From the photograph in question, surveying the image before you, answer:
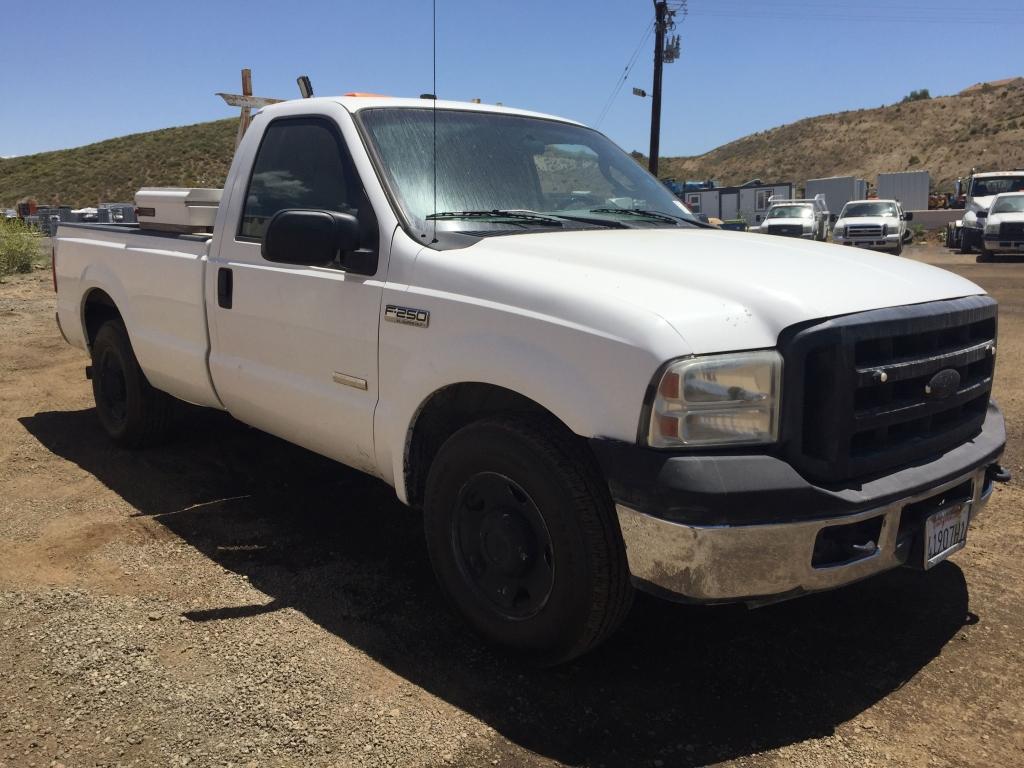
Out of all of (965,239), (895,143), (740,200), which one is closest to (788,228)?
(965,239)

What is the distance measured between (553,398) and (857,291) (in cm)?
104

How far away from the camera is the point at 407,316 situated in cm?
326

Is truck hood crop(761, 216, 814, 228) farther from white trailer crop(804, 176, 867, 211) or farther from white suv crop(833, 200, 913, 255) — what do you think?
white trailer crop(804, 176, 867, 211)

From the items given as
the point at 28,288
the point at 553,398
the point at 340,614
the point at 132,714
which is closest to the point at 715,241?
the point at 553,398

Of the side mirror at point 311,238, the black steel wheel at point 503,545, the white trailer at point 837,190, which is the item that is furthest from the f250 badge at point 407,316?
the white trailer at point 837,190

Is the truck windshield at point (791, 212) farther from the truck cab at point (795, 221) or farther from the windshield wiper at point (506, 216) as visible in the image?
the windshield wiper at point (506, 216)

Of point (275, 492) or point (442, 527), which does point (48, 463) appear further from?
point (442, 527)

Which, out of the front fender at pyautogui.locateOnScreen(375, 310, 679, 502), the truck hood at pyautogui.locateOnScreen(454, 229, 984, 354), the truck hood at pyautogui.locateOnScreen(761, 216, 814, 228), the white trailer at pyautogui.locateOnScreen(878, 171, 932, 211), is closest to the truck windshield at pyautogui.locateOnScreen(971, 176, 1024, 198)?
the truck hood at pyautogui.locateOnScreen(761, 216, 814, 228)

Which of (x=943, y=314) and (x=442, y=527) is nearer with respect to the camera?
(x=943, y=314)

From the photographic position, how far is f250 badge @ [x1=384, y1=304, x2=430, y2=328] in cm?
320

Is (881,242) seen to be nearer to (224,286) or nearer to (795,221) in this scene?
(795,221)

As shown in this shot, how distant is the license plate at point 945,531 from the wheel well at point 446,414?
133 cm

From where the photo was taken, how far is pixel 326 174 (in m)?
3.84

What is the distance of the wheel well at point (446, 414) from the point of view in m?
3.11
